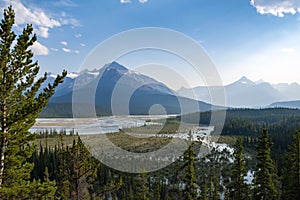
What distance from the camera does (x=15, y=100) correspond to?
35.9 ft

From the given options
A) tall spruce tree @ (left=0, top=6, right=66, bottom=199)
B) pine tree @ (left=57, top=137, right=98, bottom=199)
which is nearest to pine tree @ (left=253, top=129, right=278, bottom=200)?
pine tree @ (left=57, top=137, right=98, bottom=199)

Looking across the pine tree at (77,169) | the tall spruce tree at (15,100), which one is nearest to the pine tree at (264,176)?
the pine tree at (77,169)

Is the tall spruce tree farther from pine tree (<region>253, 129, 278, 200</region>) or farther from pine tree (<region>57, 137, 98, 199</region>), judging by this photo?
pine tree (<region>253, 129, 278, 200</region>)

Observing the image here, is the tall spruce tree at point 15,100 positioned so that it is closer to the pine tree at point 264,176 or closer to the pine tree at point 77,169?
the pine tree at point 77,169

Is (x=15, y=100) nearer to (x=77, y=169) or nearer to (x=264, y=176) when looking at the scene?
(x=77, y=169)

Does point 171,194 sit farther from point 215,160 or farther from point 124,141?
point 124,141

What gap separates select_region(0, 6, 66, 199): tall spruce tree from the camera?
10.5 meters

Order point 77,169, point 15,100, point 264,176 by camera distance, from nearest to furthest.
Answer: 1. point 15,100
2. point 77,169
3. point 264,176

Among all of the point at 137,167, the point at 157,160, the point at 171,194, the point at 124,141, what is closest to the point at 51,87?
the point at 171,194

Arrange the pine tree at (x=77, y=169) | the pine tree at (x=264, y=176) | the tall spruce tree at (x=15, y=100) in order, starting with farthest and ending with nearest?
the pine tree at (x=264, y=176) → the pine tree at (x=77, y=169) → the tall spruce tree at (x=15, y=100)

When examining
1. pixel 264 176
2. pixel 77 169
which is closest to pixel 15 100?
pixel 77 169

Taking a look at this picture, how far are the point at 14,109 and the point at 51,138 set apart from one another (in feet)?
400

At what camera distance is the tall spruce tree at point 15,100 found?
34.3 feet

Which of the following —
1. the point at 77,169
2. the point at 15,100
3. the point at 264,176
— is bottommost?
the point at 264,176
